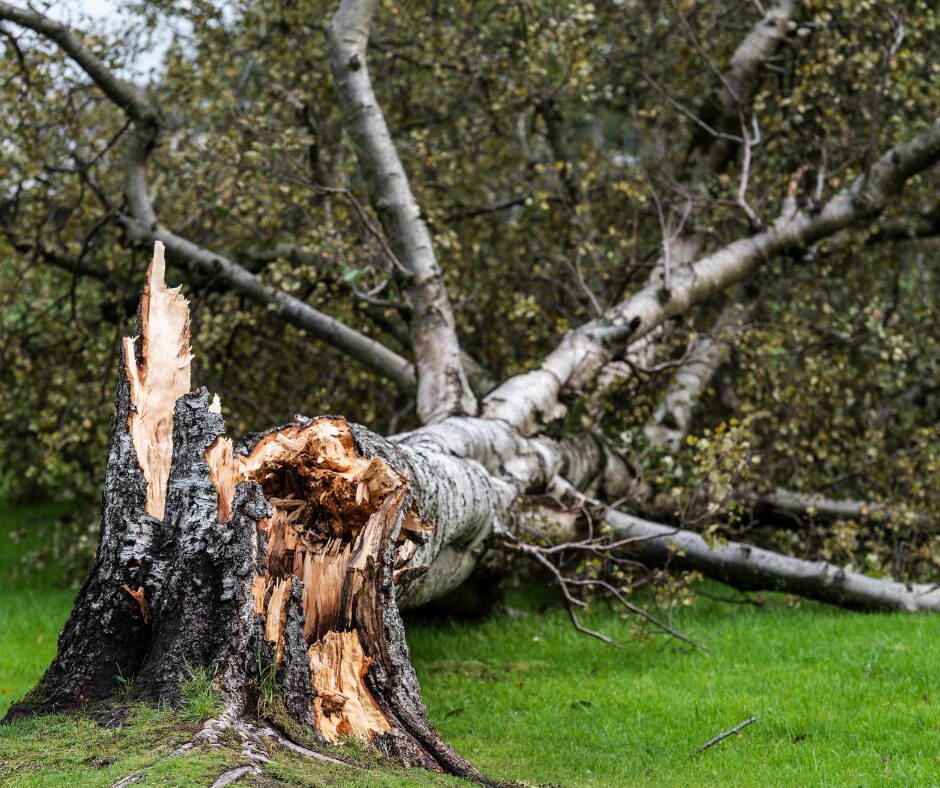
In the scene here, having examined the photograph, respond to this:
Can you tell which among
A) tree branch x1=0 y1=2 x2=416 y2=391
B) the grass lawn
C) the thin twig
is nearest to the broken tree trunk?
the grass lawn

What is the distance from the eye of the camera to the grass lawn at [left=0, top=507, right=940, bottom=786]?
11.0ft

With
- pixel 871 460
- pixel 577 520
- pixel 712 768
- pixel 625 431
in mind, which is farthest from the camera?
pixel 871 460

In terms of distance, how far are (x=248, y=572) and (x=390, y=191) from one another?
5.35 m

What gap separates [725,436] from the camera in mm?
7438

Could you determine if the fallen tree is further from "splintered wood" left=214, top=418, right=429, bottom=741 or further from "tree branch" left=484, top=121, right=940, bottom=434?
"tree branch" left=484, top=121, right=940, bottom=434

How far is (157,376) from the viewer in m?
4.83

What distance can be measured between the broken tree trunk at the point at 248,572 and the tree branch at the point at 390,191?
3620 millimetres

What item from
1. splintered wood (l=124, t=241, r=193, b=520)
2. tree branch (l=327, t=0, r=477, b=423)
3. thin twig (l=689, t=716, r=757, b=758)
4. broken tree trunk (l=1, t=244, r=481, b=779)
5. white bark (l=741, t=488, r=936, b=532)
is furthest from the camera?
white bark (l=741, t=488, r=936, b=532)

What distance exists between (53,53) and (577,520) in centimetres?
692

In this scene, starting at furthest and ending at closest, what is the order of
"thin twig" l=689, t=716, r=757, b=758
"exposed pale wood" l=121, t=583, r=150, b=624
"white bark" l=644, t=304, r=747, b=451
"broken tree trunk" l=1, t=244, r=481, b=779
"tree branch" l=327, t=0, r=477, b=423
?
"white bark" l=644, t=304, r=747, b=451, "tree branch" l=327, t=0, r=477, b=423, "thin twig" l=689, t=716, r=757, b=758, "exposed pale wood" l=121, t=583, r=150, b=624, "broken tree trunk" l=1, t=244, r=481, b=779

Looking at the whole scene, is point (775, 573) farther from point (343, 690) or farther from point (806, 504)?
point (343, 690)

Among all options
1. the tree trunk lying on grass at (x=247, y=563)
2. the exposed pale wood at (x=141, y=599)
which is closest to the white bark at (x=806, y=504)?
the tree trunk lying on grass at (x=247, y=563)

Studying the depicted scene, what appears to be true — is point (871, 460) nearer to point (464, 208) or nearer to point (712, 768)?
point (464, 208)

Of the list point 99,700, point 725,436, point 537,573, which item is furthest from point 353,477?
point 537,573
